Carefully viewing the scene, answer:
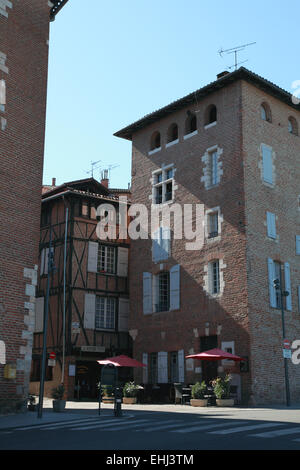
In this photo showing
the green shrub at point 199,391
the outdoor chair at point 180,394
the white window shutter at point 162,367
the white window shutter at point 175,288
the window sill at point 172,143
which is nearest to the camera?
the green shrub at point 199,391

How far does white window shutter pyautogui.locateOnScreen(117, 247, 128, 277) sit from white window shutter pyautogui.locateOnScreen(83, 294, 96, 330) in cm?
241

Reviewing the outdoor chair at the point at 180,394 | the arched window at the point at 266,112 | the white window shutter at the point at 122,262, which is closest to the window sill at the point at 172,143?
the arched window at the point at 266,112

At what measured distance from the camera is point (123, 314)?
31.0 meters

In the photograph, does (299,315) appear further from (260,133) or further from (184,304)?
(260,133)

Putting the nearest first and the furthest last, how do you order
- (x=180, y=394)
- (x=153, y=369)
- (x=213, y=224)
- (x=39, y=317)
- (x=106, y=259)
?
(x=180, y=394) → (x=213, y=224) → (x=153, y=369) → (x=39, y=317) → (x=106, y=259)

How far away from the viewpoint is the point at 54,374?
94.0ft

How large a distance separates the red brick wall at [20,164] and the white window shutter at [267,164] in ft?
36.1

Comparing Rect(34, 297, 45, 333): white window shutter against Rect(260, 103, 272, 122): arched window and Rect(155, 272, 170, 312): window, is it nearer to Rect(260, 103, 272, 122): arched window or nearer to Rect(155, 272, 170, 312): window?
Rect(155, 272, 170, 312): window

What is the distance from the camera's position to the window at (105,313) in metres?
30.0

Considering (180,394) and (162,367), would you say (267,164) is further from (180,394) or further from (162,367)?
(180,394)

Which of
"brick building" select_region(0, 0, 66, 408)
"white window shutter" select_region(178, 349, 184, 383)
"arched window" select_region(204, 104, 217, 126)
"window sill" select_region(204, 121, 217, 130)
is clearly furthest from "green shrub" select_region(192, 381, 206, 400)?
"arched window" select_region(204, 104, 217, 126)

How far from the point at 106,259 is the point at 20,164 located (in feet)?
46.5

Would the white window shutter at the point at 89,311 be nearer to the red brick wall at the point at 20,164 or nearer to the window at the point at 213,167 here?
the window at the point at 213,167

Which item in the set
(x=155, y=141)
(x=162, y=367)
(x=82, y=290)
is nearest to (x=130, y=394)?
(x=162, y=367)
